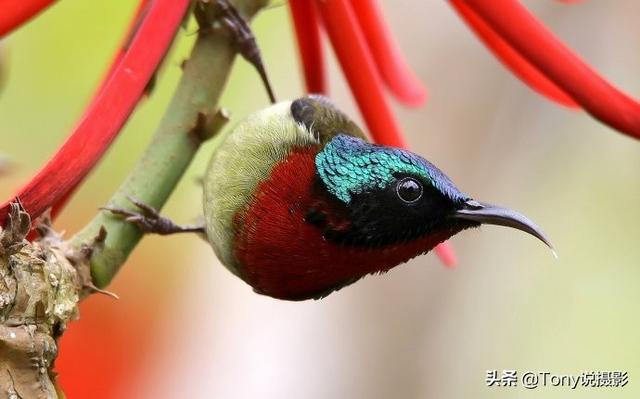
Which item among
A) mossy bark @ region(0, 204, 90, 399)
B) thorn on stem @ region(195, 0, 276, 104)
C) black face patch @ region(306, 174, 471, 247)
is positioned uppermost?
thorn on stem @ region(195, 0, 276, 104)

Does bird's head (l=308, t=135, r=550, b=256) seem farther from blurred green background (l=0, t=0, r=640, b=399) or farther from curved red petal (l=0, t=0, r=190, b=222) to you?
blurred green background (l=0, t=0, r=640, b=399)

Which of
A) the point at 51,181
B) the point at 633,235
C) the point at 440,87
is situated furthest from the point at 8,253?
the point at 633,235

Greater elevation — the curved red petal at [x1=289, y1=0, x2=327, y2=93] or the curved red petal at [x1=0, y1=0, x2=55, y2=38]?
the curved red petal at [x1=289, y1=0, x2=327, y2=93]

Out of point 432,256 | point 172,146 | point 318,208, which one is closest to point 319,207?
point 318,208

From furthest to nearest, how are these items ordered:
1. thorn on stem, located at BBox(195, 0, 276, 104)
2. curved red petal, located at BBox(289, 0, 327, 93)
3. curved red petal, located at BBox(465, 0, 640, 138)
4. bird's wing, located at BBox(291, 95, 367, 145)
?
bird's wing, located at BBox(291, 95, 367, 145)
curved red petal, located at BBox(289, 0, 327, 93)
thorn on stem, located at BBox(195, 0, 276, 104)
curved red petal, located at BBox(465, 0, 640, 138)

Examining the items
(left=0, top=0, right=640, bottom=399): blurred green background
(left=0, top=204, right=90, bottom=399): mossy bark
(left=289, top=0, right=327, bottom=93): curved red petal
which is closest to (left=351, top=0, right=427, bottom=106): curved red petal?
(left=289, top=0, right=327, bottom=93): curved red petal

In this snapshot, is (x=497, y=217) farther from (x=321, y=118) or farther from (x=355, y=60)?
(x=321, y=118)

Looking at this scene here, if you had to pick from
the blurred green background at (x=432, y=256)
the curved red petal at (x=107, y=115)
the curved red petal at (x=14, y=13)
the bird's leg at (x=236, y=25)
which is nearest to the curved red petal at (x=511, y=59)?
the bird's leg at (x=236, y=25)

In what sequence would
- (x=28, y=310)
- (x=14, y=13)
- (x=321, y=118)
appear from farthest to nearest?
(x=321, y=118) < (x=14, y=13) < (x=28, y=310)
